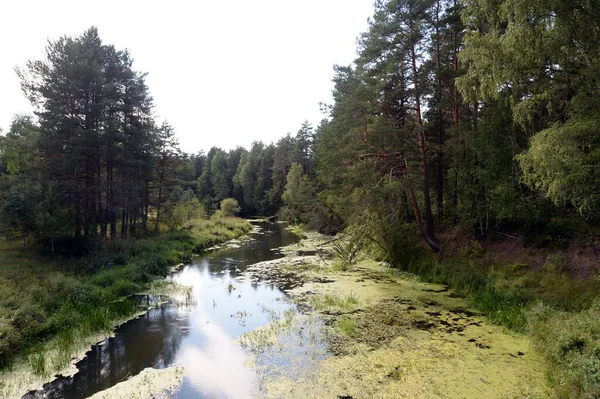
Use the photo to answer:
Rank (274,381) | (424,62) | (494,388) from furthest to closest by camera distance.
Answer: (424,62) → (274,381) → (494,388)

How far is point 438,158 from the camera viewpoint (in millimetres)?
17281

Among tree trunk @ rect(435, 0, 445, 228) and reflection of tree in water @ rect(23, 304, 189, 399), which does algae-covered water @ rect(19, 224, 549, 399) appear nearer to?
reflection of tree in water @ rect(23, 304, 189, 399)

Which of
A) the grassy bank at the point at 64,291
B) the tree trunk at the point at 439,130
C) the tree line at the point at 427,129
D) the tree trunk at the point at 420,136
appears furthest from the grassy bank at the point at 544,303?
the grassy bank at the point at 64,291

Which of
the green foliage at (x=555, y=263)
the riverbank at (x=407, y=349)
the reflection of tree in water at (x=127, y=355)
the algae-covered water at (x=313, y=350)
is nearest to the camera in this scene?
the riverbank at (x=407, y=349)

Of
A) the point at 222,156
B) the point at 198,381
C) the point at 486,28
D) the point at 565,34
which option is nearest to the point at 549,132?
the point at 565,34

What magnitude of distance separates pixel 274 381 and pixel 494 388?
419 cm

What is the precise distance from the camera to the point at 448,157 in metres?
16.4

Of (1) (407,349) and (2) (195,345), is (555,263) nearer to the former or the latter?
(1) (407,349)

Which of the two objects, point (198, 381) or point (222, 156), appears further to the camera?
point (222, 156)

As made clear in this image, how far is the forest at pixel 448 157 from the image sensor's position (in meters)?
7.91

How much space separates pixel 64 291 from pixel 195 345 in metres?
5.47

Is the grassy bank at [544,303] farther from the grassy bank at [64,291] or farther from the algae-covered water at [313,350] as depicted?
the grassy bank at [64,291]

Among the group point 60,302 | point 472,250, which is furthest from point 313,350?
point 472,250

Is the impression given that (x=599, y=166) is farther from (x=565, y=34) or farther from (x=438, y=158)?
(x=438, y=158)
